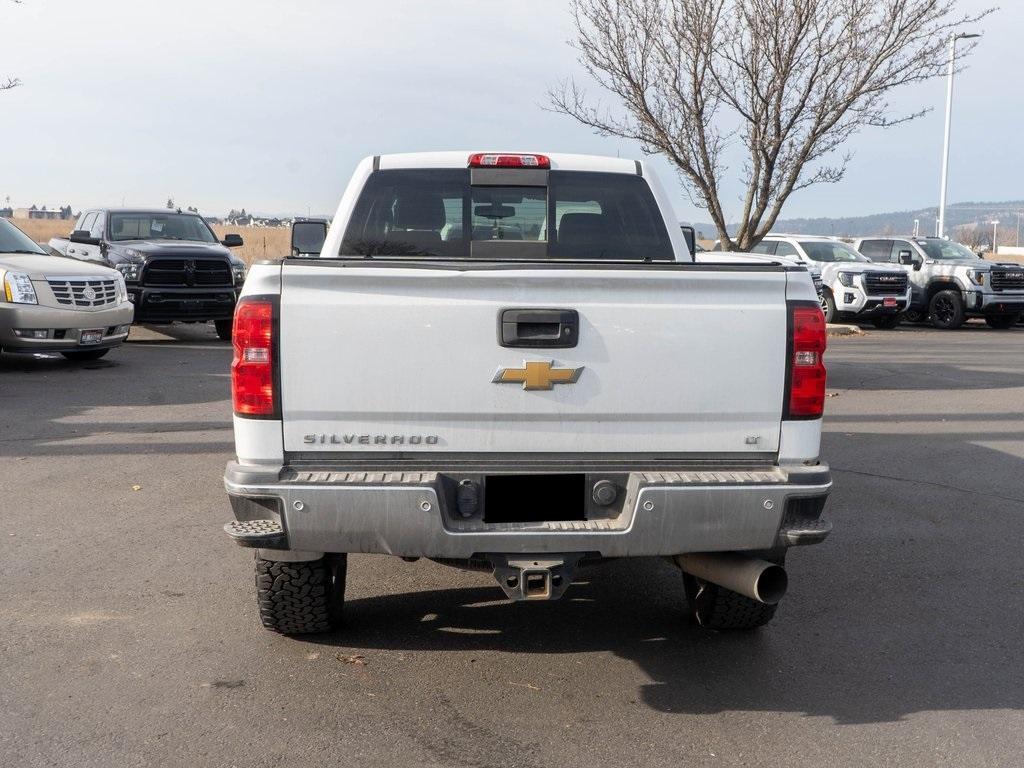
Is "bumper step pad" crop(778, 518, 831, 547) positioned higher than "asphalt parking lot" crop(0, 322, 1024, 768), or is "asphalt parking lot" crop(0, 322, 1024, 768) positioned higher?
"bumper step pad" crop(778, 518, 831, 547)

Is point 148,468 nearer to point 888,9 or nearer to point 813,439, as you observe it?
point 813,439

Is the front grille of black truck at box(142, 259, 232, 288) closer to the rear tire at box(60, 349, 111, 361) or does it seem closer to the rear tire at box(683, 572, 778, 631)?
the rear tire at box(60, 349, 111, 361)

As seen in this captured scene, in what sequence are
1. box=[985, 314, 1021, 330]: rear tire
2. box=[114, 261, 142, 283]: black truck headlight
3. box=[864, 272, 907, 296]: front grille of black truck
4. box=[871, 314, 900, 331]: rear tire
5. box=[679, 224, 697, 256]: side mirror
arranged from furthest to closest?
box=[985, 314, 1021, 330]: rear tire < box=[871, 314, 900, 331]: rear tire < box=[864, 272, 907, 296]: front grille of black truck < box=[114, 261, 142, 283]: black truck headlight < box=[679, 224, 697, 256]: side mirror

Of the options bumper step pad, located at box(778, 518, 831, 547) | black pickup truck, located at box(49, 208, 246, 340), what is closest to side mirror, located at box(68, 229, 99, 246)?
black pickup truck, located at box(49, 208, 246, 340)

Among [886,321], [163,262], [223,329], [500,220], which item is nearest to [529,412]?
[500,220]

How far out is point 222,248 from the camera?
17.4 metres

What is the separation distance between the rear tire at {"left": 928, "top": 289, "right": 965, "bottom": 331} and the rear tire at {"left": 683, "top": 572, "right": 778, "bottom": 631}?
2090cm

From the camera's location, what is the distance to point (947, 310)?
2422cm

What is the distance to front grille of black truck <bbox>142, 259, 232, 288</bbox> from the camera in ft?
54.0

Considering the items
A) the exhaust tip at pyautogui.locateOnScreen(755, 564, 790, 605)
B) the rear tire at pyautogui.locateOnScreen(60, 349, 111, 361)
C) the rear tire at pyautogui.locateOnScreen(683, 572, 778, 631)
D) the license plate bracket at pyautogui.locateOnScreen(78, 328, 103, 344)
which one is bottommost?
the rear tire at pyautogui.locateOnScreen(60, 349, 111, 361)

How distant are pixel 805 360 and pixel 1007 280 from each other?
22.1 meters

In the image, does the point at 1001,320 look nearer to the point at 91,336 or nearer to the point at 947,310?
the point at 947,310

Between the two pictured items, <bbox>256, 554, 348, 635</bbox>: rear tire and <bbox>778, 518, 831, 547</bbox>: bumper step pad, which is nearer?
<bbox>778, 518, 831, 547</bbox>: bumper step pad

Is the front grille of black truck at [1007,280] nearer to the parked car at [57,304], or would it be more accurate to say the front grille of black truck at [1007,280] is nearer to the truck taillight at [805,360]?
the parked car at [57,304]
